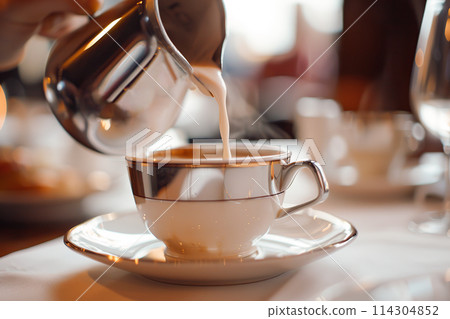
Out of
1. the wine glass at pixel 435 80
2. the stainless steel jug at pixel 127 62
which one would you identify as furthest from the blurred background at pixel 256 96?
the wine glass at pixel 435 80

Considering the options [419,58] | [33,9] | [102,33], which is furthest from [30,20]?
[419,58]

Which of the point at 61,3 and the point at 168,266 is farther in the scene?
the point at 61,3

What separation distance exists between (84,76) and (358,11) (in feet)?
4.57

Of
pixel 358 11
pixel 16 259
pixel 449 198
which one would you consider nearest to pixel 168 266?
pixel 16 259

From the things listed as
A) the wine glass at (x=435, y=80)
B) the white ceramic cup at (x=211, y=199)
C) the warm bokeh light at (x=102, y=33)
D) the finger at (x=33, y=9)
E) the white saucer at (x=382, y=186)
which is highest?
the finger at (x=33, y=9)

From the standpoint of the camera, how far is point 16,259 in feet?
1.17

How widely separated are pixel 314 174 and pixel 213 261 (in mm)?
112

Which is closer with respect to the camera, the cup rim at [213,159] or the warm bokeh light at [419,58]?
the cup rim at [213,159]

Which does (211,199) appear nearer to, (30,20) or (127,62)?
(127,62)

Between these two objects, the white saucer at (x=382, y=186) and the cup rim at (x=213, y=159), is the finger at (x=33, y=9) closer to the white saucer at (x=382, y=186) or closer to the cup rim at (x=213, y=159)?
the cup rim at (x=213, y=159)

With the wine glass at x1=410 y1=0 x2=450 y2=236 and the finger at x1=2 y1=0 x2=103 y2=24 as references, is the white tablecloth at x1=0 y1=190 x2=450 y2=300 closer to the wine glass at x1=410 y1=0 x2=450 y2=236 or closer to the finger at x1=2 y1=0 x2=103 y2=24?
the wine glass at x1=410 y1=0 x2=450 y2=236

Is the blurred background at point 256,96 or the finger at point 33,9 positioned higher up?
the finger at point 33,9

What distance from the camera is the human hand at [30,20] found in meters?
0.50
